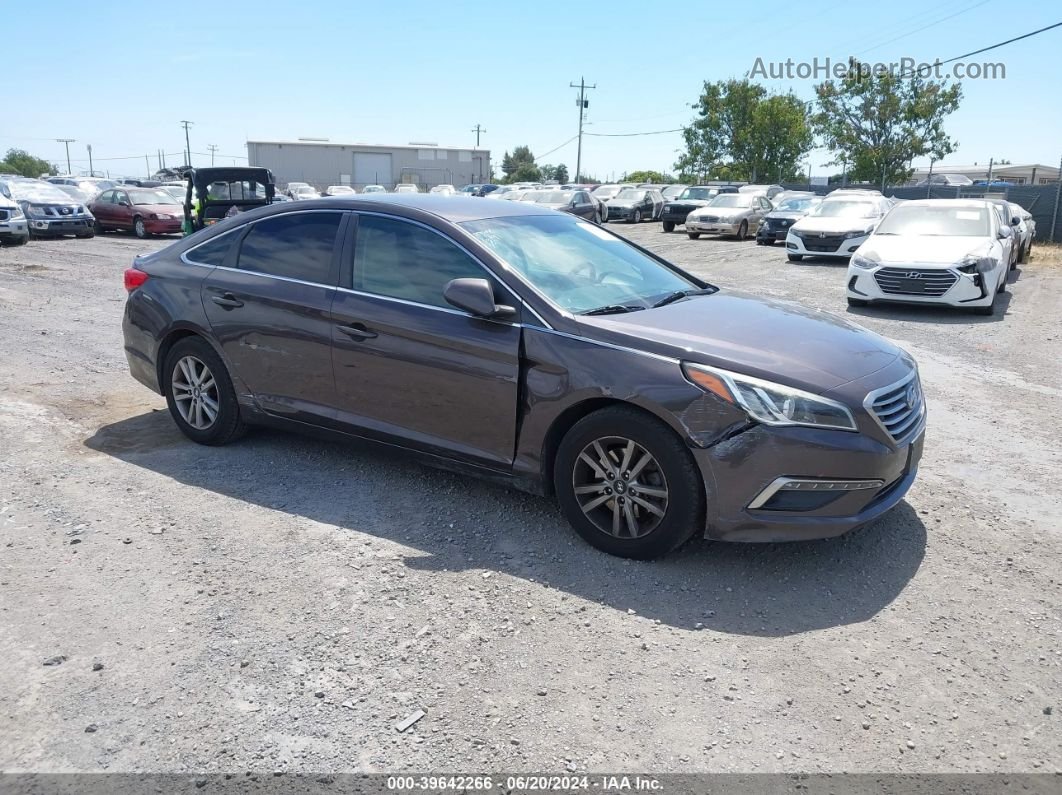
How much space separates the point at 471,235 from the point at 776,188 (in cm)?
3395

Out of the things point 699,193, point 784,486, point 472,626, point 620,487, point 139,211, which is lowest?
point 472,626

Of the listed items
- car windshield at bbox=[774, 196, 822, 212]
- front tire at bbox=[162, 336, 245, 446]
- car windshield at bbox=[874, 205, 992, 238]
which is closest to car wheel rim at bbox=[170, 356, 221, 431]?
front tire at bbox=[162, 336, 245, 446]

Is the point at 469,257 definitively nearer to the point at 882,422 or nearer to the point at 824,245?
the point at 882,422

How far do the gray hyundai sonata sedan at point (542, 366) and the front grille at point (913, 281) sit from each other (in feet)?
23.4

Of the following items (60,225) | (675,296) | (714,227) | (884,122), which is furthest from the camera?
(884,122)

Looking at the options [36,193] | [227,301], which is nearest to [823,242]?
[227,301]

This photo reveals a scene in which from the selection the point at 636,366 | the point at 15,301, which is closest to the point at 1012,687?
the point at 636,366

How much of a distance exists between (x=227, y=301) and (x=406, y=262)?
52.4 inches

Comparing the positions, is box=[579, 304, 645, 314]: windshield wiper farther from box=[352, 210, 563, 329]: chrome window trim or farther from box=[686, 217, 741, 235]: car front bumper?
box=[686, 217, 741, 235]: car front bumper

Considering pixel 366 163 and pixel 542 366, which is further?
pixel 366 163

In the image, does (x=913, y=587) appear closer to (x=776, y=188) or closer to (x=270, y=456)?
(x=270, y=456)

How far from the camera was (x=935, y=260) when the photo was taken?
11.4m

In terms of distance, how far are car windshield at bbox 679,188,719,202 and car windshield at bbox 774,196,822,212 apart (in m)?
6.18

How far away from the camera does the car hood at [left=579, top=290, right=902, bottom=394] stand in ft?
12.6
